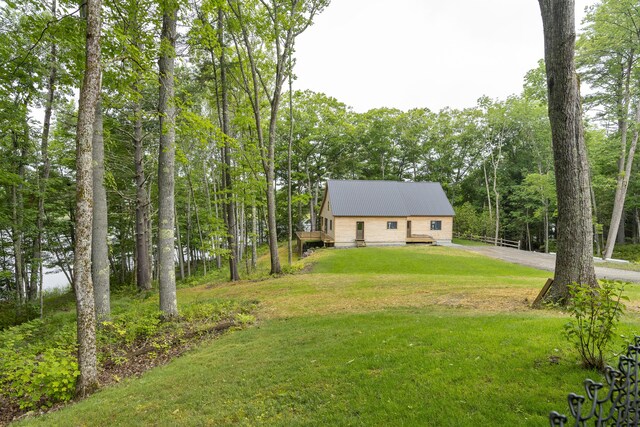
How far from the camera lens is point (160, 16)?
8.31 metres

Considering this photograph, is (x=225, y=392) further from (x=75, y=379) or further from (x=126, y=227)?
(x=126, y=227)

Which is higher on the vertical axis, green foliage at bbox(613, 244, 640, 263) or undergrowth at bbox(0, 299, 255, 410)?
undergrowth at bbox(0, 299, 255, 410)

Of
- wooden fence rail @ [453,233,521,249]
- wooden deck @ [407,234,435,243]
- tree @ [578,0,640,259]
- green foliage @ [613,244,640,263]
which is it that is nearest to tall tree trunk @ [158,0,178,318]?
wooden deck @ [407,234,435,243]

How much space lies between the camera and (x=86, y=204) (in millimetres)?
4773

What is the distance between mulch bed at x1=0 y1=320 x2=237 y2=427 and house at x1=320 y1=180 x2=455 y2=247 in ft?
61.5

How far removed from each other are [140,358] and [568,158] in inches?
401

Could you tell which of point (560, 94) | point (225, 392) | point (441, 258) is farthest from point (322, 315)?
point (441, 258)

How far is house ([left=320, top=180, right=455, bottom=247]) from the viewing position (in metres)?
26.2

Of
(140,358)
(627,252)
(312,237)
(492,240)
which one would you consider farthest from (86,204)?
(627,252)

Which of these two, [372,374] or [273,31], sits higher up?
[273,31]

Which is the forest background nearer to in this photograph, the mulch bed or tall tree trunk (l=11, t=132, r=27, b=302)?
tall tree trunk (l=11, t=132, r=27, b=302)

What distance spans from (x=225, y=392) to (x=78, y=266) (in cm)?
304

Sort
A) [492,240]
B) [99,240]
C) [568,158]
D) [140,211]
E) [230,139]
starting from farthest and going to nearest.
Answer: [492,240]
[140,211]
[230,139]
[99,240]
[568,158]

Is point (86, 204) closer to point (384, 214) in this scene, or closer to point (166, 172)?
point (166, 172)
